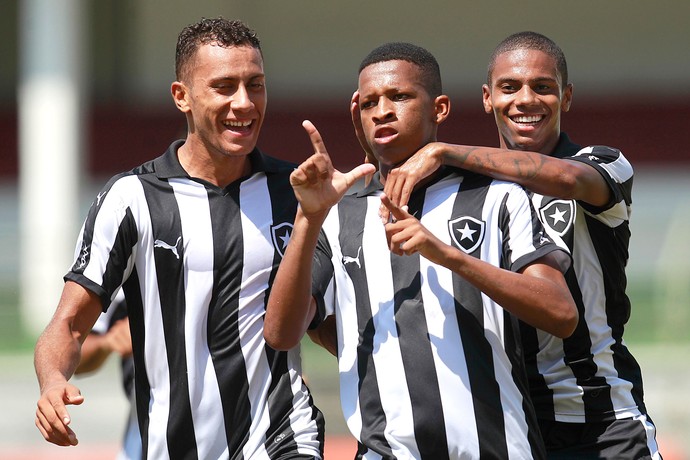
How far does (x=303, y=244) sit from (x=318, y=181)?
0.21 metres

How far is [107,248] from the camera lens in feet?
13.0

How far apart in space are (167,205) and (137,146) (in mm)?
14283

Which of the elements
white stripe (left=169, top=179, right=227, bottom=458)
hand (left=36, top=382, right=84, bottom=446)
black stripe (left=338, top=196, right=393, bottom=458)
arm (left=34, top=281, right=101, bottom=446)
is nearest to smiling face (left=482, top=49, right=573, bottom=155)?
black stripe (left=338, top=196, right=393, bottom=458)

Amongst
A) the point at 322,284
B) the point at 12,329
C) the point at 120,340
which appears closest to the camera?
the point at 322,284

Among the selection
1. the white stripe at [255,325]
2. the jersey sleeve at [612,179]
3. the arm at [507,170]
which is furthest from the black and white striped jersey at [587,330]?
the white stripe at [255,325]

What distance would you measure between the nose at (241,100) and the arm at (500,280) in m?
0.79

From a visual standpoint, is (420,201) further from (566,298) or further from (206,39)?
(206,39)

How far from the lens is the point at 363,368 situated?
3709mm

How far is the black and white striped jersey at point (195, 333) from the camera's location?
3.98 metres

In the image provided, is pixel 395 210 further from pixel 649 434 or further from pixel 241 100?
pixel 649 434

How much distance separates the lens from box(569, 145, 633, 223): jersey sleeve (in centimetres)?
405

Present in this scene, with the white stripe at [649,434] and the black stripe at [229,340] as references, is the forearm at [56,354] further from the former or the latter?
the white stripe at [649,434]

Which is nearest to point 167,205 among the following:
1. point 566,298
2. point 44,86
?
point 566,298

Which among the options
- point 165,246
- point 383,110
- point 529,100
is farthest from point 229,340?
point 529,100
